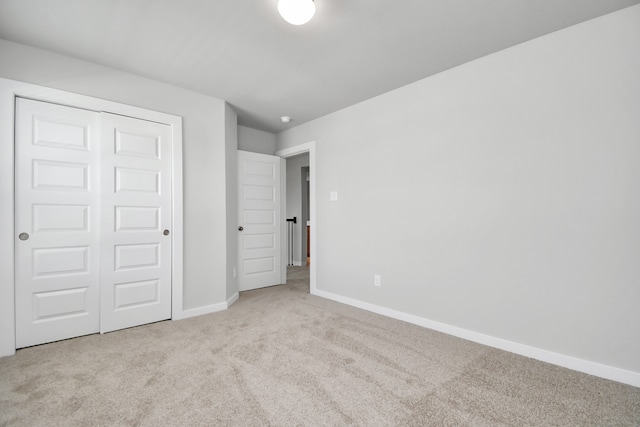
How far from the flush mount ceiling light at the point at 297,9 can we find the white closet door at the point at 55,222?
6.98ft

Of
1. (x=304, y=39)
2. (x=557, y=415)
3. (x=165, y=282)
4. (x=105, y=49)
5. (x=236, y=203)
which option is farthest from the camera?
(x=236, y=203)

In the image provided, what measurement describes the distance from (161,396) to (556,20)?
3593 millimetres

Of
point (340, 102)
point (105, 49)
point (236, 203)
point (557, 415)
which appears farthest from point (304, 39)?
point (557, 415)

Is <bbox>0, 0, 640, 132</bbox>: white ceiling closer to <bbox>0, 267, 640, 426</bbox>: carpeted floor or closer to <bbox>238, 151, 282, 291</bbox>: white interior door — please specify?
<bbox>238, 151, 282, 291</bbox>: white interior door

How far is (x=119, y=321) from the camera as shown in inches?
108

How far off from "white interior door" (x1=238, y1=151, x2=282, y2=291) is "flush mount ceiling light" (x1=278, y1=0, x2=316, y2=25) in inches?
102

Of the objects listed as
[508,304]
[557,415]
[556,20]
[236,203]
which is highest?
[556,20]

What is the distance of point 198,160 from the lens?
10.6 feet

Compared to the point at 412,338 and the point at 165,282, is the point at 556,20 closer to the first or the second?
the point at 412,338

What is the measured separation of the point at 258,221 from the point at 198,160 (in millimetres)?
1400

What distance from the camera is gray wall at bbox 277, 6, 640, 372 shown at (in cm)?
189

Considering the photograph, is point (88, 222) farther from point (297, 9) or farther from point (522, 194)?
point (522, 194)

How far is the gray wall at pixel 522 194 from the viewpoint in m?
1.89

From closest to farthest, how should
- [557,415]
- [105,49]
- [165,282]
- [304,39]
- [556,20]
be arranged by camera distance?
[557,415] < [556,20] < [304,39] < [105,49] < [165,282]
